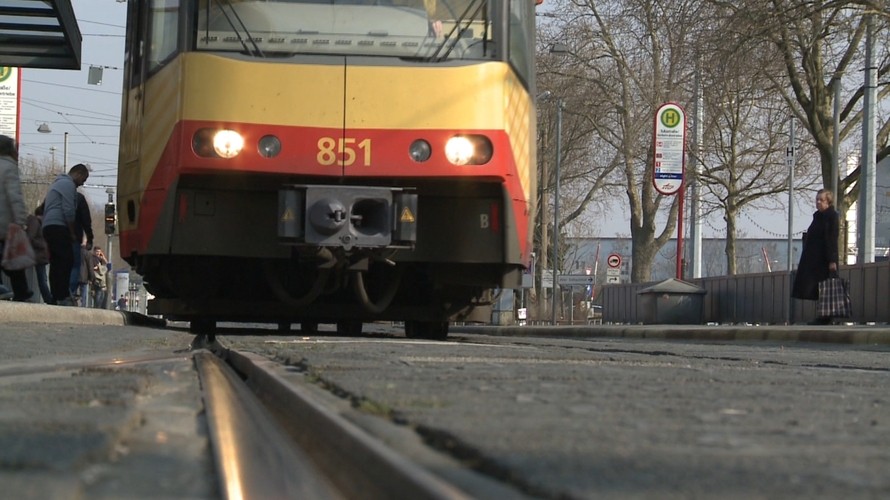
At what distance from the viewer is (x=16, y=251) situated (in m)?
11.4

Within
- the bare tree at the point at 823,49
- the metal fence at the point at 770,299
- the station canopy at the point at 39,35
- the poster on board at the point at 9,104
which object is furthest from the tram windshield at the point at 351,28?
the poster on board at the point at 9,104

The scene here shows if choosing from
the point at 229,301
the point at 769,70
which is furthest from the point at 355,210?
the point at 769,70

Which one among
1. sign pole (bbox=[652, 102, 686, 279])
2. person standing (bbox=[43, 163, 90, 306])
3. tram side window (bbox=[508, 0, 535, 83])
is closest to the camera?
tram side window (bbox=[508, 0, 535, 83])

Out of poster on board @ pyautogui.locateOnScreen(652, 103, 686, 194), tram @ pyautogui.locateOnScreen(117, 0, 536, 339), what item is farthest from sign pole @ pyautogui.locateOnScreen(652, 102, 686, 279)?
tram @ pyautogui.locateOnScreen(117, 0, 536, 339)

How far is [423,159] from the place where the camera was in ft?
27.7

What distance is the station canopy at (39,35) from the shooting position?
1380 cm

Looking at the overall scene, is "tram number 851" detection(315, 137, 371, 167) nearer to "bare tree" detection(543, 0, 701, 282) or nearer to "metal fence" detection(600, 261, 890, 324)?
"metal fence" detection(600, 261, 890, 324)

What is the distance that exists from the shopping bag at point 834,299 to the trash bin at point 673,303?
24.6ft

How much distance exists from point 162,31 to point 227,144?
4.21ft

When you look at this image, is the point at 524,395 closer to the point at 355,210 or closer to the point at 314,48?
the point at 355,210

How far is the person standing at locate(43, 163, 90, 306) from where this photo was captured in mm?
13328

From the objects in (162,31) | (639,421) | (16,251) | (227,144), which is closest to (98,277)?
(16,251)

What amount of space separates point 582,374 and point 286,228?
394cm

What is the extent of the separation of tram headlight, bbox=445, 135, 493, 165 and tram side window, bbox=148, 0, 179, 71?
2103 millimetres
